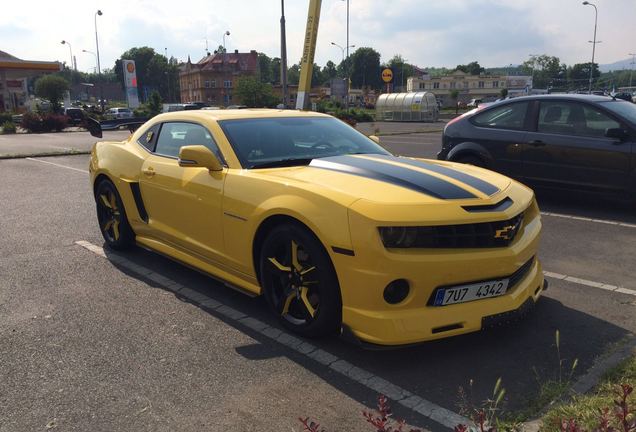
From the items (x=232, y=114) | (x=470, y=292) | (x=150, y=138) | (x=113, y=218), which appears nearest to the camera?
(x=470, y=292)

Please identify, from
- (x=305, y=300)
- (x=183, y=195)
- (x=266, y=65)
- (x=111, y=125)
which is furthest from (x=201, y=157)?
(x=266, y=65)

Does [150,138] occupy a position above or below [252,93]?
below

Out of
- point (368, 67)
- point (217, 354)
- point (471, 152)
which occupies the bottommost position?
point (217, 354)

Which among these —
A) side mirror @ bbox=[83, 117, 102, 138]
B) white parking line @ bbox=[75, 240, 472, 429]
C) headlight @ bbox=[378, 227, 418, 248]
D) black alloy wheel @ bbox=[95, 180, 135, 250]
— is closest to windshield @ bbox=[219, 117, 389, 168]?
white parking line @ bbox=[75, 240, 472, 429]

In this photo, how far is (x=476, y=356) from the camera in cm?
319

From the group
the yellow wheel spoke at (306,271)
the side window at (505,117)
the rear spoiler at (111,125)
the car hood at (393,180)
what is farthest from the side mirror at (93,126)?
the side window at (505,117)

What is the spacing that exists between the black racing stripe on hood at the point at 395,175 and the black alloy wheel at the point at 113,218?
2.31 meters

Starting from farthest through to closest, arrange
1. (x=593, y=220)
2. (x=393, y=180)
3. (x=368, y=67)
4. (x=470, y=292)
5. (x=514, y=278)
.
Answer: (x=368, y=67) < (x=593, y=220) < (x=393, y=180) < (x=514, y=278) < (x=470, y=292)

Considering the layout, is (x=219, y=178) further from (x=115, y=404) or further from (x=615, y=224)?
(x=615, y=224)

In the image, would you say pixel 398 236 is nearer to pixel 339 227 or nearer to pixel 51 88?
pixel 339 227

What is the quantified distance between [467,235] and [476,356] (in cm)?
73

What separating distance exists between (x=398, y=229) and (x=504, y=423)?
109 centimetres

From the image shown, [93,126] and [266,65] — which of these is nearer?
[93,126]

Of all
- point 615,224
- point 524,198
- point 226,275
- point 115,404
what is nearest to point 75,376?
point 115,404
